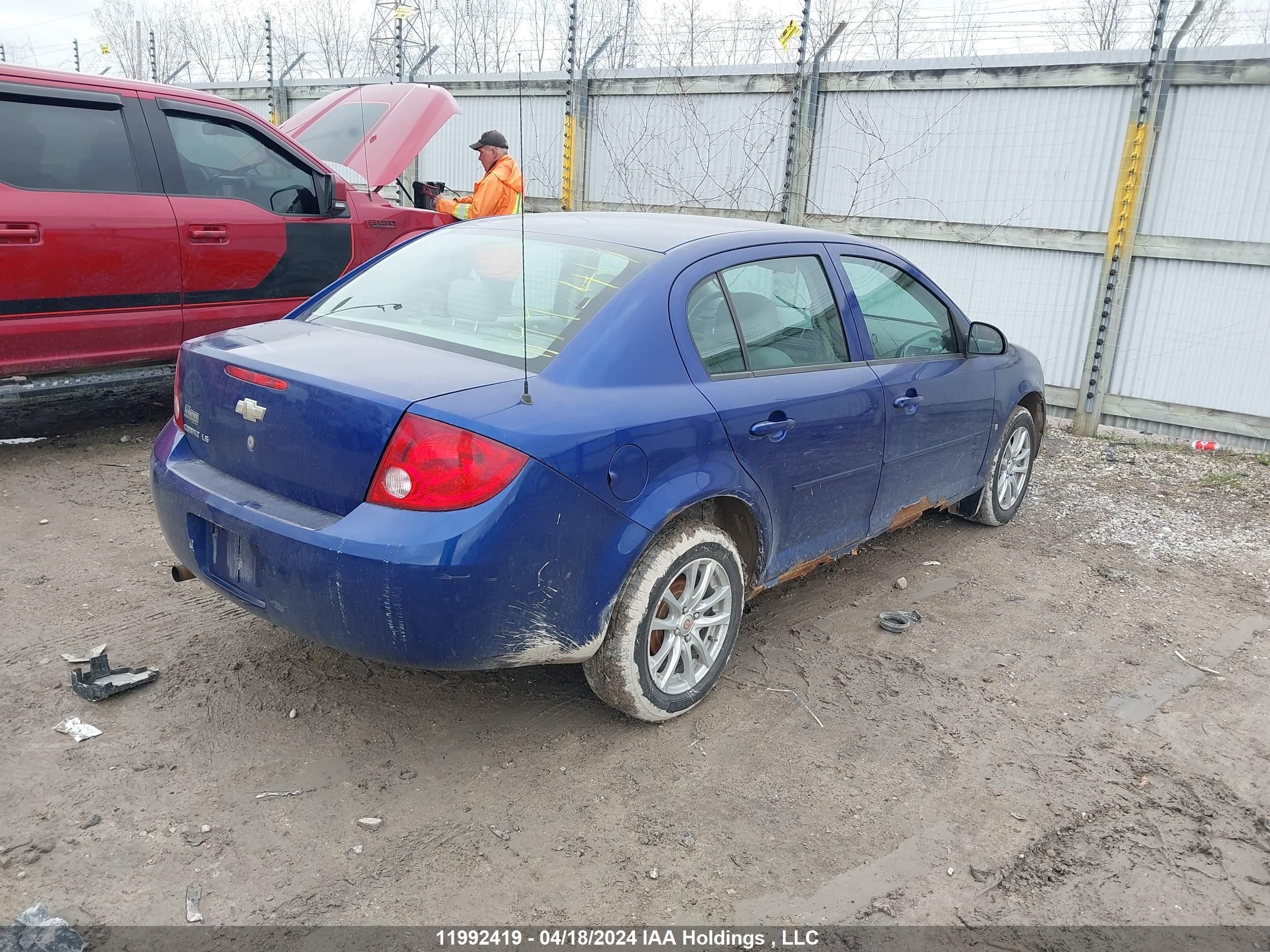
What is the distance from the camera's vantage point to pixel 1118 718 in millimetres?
3635

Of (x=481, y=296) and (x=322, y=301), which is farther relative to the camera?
(x=322, y=301)

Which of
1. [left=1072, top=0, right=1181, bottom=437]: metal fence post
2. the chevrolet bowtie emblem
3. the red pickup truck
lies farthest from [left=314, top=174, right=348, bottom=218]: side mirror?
[left=1072, top=0, right=1181, bottom=437]: metal fence post

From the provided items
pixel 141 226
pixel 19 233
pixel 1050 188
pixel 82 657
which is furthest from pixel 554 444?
pixel 1050 188

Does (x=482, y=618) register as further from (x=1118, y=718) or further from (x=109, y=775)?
(x=1118, y=718)

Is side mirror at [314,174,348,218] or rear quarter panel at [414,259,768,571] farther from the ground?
side mirror at [314,174,348,218]

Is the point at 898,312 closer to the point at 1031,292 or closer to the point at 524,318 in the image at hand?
the point at 524,318

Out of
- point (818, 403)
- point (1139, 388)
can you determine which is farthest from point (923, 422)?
point (1139, 388)

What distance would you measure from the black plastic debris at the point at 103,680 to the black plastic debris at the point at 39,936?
107 centimetres

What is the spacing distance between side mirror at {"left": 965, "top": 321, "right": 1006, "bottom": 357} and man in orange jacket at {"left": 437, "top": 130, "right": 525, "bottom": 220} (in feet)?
13.8

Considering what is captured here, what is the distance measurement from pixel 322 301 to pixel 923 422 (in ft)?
8.34

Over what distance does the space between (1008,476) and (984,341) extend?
110cm

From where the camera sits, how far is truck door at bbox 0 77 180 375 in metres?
5.22

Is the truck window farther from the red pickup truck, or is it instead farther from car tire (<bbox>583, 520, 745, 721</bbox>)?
car tire (<bbox>583, 520, 745, 721</bbox>)

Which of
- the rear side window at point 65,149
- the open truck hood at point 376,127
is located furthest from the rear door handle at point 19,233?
the open truck hood at point 376,127
